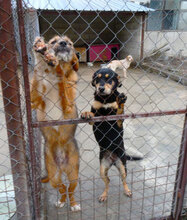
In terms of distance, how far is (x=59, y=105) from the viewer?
104 inches

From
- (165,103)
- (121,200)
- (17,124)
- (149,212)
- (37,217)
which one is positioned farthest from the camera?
(165,103)

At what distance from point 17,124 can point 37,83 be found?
74cm

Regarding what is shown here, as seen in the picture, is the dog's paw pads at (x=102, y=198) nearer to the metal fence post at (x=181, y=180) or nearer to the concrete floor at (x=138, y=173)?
the concrete floor at (x=138, y=173)

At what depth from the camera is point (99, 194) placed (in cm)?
305

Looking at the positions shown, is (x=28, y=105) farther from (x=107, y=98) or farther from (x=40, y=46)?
(x=107, y=98)

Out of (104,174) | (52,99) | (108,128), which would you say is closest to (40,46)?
(52,99)

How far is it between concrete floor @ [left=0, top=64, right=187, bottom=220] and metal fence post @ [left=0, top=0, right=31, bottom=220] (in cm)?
51

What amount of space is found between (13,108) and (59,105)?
91cm

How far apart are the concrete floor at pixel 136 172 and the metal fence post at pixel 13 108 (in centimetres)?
51

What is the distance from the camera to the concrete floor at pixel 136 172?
2.65 m

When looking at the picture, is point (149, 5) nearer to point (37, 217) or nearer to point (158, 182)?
point (158, 182)

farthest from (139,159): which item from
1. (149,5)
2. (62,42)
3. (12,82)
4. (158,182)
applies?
(149,5)

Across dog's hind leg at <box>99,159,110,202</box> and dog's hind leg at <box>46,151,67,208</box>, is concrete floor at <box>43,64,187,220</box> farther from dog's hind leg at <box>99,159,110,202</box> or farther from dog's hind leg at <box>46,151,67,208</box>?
dog's hind leg at <box>46,151,67,208</box>

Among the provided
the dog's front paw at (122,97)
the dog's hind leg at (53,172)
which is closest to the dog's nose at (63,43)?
the dog's front paw at (122,97)
